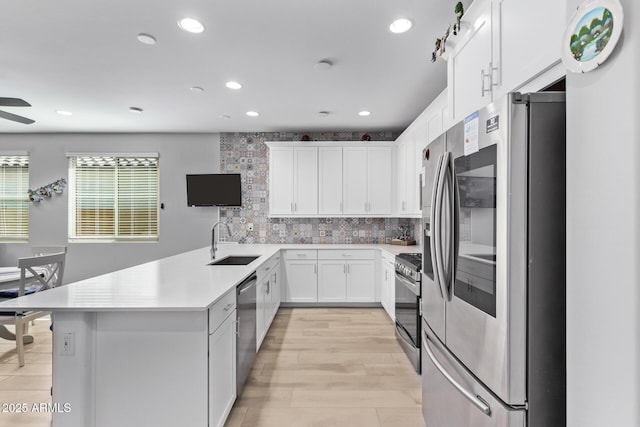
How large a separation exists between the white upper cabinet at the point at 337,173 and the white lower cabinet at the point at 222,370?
2.85 m

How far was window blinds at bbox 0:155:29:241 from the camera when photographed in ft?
16.3

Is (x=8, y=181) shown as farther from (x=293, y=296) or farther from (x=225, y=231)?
(x=293, y=296)

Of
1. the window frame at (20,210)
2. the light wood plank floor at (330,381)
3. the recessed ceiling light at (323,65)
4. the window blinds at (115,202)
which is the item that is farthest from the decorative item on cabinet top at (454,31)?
the window frame at (20,210)

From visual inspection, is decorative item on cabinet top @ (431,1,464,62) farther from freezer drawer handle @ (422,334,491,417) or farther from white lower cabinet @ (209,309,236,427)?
white lower cabinet @ (209,309,236,427)

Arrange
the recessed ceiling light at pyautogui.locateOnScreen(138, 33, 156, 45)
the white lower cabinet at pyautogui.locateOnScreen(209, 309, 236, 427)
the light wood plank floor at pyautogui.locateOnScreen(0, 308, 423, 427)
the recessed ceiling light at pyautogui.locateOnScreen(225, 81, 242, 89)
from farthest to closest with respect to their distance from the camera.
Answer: the recessed ceiling light at pyautogui.locateOnScreen(225, 81, 242, 89), the recessed ceiling light at pyautogui.locateOnScreen(138, 33, 156, 45), the light wood plank floor at pyautogui.locateOnScreen(0, 308, 423, 427), the white lower cabinet at pyautogui.locateOnScreen(209, 309, 236, 427)

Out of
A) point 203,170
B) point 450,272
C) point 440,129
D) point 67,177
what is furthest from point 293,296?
point 67,177

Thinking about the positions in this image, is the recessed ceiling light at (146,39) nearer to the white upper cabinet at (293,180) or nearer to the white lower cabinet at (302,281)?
the white upper cabinet at (293,180)

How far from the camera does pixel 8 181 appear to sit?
4988 millimetres

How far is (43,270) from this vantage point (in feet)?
10.6

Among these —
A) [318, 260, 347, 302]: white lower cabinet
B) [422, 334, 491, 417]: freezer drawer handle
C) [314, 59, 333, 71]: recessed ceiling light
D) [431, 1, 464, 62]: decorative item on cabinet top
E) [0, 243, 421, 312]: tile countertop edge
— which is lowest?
[318, 260, 347, 302]: white lower cabinet

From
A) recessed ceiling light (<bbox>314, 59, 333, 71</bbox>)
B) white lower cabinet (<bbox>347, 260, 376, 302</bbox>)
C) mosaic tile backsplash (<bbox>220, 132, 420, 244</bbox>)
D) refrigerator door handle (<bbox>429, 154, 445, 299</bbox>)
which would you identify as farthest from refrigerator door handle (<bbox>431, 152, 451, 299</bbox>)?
mosaic tile backsplash (<bbox>220, 132, 420, 244</bbox>)

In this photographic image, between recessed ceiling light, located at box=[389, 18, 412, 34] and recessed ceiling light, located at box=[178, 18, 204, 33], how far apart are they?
1337mm

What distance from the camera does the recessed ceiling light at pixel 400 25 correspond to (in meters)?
2.11

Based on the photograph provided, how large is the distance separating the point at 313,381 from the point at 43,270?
3060mm
